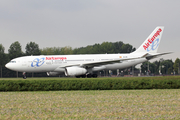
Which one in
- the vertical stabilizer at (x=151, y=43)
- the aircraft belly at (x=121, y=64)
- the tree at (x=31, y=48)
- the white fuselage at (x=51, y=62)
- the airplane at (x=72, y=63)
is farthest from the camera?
the tree at (x=31, y=48)

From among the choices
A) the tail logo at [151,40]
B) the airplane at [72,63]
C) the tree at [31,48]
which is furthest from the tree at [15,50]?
the tail logo at [151,40]

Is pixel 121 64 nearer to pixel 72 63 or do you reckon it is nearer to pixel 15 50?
pixel 72 63

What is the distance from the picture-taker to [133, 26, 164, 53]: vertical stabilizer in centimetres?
4138

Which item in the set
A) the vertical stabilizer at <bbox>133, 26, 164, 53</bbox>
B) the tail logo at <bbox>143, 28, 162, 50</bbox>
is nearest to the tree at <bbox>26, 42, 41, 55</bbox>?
the vertical stabilizer at <bbox>133, 26, 164, 53</bbox>

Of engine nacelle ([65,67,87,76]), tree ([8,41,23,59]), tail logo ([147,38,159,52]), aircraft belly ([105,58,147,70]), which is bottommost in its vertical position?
engine nacelle ([65,67,87,76])

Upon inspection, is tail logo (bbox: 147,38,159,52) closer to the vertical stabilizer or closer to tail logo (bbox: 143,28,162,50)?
the vertical stabilizer

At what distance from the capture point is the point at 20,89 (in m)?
19.3

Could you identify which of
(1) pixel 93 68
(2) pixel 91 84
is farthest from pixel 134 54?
(2) pixel 91 84

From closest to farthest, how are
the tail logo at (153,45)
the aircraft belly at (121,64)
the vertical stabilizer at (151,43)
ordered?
the aircraft belly at (121,64) → the vertical stabilizer at (151,43) → the tail logo at (153,45)

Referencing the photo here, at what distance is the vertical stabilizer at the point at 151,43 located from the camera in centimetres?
4138

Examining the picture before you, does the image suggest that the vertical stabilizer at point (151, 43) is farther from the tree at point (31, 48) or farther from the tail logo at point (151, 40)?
the tree at point (31, 48)

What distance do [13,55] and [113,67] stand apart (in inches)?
1534

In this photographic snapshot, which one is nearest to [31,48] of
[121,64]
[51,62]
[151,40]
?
[51,62]

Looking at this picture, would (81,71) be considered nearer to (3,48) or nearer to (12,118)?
(12,118)
